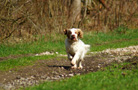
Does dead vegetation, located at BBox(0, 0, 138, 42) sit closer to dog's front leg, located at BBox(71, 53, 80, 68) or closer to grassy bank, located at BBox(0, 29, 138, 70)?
grassy bank, located at BBox(0, 29, 138, 70)

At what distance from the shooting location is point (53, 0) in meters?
17.5

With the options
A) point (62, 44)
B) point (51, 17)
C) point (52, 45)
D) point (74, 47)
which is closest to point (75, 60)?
point (74, 47)

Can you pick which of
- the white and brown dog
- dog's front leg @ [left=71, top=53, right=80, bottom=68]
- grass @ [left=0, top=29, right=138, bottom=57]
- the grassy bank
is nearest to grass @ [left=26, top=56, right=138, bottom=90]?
dog's front leg @ [left=71, top=53, right=80, bottom=68]

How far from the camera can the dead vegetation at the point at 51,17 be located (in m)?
13.7

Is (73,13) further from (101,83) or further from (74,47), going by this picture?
(101,83)

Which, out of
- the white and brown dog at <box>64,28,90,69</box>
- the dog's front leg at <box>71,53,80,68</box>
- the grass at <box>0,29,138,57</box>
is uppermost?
the white and brown dog at <box>64,28,90,69</box>

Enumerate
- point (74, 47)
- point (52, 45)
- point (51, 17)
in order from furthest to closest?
1. point (51, 17)
2. point (52, 45)
3. point (74, 47)

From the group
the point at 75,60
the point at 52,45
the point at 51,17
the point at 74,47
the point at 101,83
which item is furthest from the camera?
the point at 51,17

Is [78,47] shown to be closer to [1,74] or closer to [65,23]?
[1,74]

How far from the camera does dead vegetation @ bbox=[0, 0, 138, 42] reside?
13.7 m

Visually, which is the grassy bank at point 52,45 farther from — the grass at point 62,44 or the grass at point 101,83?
the grass at point 101,83

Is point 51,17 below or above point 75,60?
above

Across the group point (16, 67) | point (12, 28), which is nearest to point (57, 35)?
point (12, 28)

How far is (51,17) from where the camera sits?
17.2m
